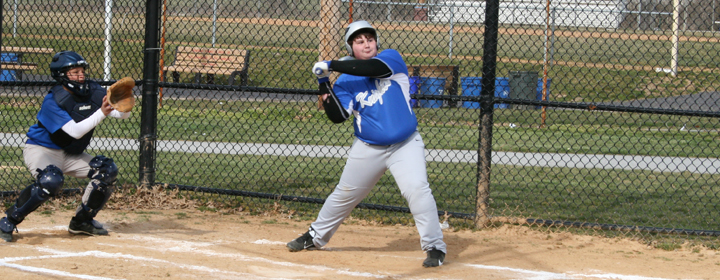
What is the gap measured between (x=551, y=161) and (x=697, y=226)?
3.04 m

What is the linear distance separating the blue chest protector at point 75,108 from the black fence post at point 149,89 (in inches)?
51.1

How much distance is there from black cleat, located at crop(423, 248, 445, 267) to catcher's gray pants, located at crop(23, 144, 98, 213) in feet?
8.04

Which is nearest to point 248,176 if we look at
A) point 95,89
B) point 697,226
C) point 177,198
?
point 177,198

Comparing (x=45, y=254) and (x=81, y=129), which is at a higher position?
(x=81, y=129)

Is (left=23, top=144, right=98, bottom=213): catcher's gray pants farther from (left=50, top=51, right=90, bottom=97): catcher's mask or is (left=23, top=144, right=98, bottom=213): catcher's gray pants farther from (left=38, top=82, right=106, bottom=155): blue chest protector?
(left=50, top=51, right=90, bottom=97): catcher's mask

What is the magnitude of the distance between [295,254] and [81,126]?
1.72 m

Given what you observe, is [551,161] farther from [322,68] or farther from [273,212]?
[322,68]

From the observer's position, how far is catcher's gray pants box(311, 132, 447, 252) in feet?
15.3

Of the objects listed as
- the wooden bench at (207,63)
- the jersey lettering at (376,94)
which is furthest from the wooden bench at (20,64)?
the jersey lettering at (376,94)

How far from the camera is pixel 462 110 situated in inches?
569

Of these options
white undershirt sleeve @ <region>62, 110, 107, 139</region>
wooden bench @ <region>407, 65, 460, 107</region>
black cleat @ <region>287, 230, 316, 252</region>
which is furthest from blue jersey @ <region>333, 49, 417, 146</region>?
wooden bench @ <region>407, 65, 460, 107</region>

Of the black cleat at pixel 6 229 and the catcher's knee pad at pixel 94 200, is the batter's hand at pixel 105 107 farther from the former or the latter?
the black cleat at pixel 6 229

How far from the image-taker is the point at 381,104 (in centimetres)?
465

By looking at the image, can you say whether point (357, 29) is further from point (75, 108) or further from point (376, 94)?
point (75, 108)
